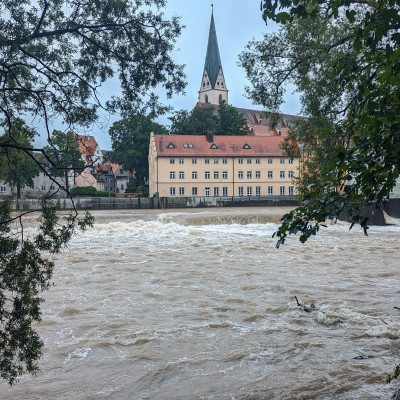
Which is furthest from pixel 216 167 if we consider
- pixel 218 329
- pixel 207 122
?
pixel 218 329

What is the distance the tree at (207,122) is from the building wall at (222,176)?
27.7ft

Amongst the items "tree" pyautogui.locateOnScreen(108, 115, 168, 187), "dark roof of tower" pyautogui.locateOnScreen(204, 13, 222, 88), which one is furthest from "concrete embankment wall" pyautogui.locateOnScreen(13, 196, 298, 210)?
"dark roof of tower" pyautogui.locateOnScreen(204, 13, 222, 88)

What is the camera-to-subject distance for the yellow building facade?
194 ft

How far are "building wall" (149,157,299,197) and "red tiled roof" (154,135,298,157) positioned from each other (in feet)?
2.04

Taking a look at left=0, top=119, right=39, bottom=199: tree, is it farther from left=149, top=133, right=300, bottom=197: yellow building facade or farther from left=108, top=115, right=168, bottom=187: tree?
left=108, top=115, right=168, bottom=187: tree

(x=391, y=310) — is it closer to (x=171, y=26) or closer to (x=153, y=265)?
(x=171, y=26)

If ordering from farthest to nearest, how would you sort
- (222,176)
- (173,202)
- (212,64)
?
(212,64), (222,176), (173,202)

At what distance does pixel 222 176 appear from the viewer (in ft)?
200

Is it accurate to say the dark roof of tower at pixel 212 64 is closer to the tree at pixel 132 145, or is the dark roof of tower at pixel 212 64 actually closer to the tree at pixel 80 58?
the tree at pixel 132 145

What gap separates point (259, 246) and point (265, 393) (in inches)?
568

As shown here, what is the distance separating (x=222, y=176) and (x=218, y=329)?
53873 millimetres

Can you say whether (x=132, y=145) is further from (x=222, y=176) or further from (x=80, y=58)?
(x=80, y=58)

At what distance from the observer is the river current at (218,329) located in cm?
517

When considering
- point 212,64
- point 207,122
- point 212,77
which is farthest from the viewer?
point 212,77
